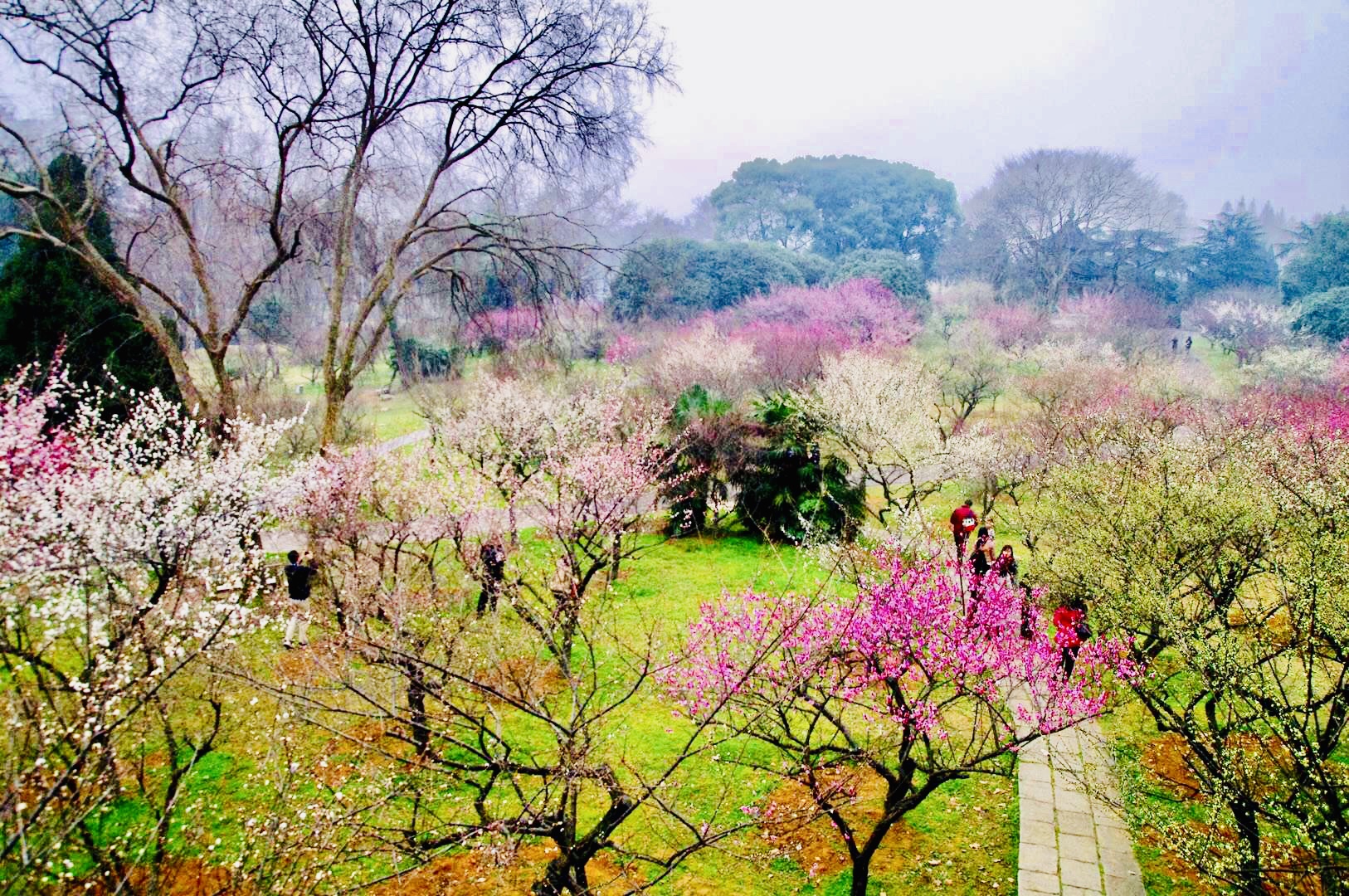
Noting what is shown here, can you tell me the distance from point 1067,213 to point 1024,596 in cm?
4605

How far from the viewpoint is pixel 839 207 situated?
57.2 m

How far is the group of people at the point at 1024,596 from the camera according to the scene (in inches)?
308

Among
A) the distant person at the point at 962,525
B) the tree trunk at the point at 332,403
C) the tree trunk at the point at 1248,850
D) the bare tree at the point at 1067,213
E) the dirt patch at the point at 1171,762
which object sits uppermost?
the bare tree at the point at 1067,213

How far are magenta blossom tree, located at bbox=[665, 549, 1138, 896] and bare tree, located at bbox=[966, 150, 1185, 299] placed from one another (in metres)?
42.8

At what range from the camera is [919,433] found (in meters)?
17.5

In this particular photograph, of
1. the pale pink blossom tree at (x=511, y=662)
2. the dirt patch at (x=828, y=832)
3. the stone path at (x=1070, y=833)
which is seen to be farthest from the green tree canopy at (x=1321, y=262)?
the dirt patch at (x=828, y=832)

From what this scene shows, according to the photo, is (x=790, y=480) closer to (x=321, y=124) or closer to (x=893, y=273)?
(x=321, y=124)

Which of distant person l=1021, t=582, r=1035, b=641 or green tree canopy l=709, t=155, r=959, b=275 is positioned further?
green tree canopy l=709, t=155, r=959, b=275

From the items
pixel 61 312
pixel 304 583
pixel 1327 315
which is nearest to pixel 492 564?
pixel 304 583

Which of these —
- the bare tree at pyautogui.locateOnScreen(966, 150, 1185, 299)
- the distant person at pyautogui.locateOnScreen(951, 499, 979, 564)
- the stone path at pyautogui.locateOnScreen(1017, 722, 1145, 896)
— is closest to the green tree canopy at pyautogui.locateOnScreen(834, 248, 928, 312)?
the bare tree at pyautogui.locateOnScreen(966, 150, 1185, 299)

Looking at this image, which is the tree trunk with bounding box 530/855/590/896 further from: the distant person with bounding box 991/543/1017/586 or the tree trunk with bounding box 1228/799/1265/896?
the distant person with bounding box 991/543/1017/586

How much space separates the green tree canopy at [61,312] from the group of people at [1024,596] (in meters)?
16.8

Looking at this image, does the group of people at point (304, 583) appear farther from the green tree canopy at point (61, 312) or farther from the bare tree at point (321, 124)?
the green tree canopy at point (61, 312)

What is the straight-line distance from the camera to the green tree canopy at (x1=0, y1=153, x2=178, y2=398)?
50.2ft
